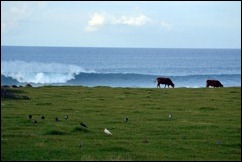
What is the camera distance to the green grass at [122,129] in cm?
1540

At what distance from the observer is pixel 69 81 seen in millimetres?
87188

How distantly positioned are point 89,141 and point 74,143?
2.19 feet

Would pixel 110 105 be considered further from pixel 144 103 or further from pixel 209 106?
pixel 209 106

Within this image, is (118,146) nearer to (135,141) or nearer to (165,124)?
(135,141)

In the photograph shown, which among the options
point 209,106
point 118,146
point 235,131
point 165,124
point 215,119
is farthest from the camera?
point 209,106

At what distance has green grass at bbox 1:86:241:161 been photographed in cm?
1540

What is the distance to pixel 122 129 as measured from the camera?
66.2ft

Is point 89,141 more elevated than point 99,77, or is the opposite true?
point 99,77

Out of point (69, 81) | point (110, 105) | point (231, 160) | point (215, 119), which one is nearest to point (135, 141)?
point (231, 160)

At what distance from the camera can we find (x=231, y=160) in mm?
14797

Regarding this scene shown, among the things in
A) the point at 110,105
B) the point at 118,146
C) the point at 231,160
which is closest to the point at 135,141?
the point at 118,146

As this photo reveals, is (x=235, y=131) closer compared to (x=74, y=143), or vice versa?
(x=74, y=143)

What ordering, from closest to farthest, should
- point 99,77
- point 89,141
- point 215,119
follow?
point 89,141 < point 215,119 < point 99,77

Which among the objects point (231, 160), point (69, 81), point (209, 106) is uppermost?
point (69, 81)
